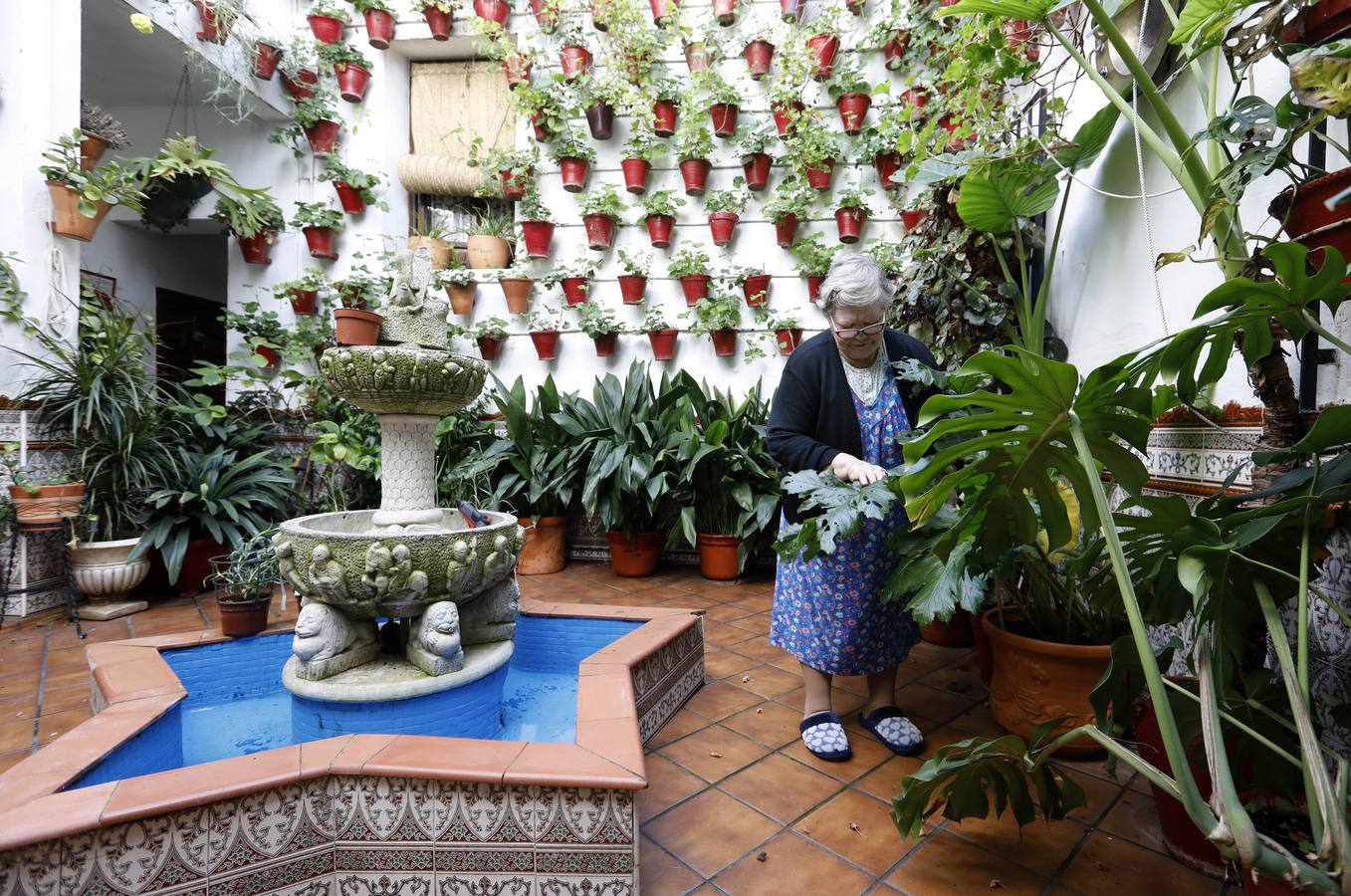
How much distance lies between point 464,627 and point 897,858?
1308mm

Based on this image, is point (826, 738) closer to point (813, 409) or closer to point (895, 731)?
point (895, 731)

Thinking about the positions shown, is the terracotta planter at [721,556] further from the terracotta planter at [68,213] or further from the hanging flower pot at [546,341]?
the terracotta planter at [68,213]

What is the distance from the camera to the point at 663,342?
4211 mm

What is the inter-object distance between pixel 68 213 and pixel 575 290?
8.61 ft

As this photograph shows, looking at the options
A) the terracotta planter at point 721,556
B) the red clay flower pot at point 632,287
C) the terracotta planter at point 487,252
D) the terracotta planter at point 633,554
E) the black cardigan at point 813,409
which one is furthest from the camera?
the terracotta planter at point 487,252

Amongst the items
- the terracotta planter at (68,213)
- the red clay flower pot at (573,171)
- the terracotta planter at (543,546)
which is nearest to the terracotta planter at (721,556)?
the terracotta planter at (543,546)

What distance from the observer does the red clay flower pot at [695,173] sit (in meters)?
4.18

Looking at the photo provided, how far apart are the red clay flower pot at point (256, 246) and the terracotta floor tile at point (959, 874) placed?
5037 millimetres

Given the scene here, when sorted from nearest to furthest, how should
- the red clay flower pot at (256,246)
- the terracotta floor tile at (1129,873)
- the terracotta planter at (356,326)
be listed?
1. the terracotta floor tile at (1129,873)
2. the terracotta planter at (356,326)
3. the red clay flower pot at (256,246)

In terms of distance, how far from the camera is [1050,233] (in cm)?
293

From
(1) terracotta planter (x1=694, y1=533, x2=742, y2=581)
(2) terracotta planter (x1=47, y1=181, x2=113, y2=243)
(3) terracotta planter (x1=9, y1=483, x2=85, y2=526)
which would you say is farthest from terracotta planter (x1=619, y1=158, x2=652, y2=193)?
(3) terracotta planter (x1=9, y1=483, x2=85, y2=526)

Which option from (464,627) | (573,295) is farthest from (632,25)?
(464,627)

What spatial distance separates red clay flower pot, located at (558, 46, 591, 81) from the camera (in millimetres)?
4207

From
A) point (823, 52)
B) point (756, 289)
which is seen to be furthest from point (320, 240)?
point (823, 52)
